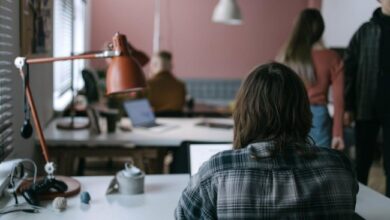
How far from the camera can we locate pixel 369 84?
2.93m

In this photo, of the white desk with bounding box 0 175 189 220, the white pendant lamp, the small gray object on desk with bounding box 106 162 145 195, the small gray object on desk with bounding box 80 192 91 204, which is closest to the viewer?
the white desk with bounding box 0 175 189 220

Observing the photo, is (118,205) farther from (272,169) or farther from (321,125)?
(321,125)

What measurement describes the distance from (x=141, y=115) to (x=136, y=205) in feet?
5.62

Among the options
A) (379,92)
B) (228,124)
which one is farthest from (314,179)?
(228,124)

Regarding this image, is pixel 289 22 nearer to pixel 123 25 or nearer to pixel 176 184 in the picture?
pixel 123 25

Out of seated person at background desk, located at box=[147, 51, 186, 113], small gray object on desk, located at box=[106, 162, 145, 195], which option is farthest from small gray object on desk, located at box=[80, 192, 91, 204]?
seated person at background desk, located at box=[147, 51, 186, 113]

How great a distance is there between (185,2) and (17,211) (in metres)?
5.64

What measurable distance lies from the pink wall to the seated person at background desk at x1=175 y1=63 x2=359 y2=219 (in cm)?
579

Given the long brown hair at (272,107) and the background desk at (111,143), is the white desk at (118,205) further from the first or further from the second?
the background desk at (111,143)

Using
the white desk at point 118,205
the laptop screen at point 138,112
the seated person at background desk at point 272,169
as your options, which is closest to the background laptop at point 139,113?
the laptop screen at point 138,112

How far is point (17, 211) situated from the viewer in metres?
1.70

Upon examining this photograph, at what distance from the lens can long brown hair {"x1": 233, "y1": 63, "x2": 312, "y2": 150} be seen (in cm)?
129

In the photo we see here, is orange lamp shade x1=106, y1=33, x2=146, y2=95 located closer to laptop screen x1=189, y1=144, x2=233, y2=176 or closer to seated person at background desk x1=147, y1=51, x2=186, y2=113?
laptop screen x1=189, y1=144, x2=233, y2=176

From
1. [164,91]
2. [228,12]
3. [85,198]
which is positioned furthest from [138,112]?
[228,12]
